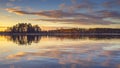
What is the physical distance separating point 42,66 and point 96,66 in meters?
2.89

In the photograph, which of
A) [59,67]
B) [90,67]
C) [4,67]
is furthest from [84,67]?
[4,67]

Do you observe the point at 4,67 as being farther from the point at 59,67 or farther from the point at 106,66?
the point at 106,66

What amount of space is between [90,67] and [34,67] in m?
2.92

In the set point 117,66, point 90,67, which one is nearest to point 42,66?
point 90,67

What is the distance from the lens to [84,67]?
1470 cm

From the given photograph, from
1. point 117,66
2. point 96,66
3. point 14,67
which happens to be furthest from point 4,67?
point 117,66

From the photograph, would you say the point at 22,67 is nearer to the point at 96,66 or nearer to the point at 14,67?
the point at 14,67

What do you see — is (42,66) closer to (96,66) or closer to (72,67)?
(72,67)

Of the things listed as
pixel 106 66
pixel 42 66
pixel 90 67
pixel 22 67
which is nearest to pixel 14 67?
pixel 22 67

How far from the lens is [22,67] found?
14.6 meters

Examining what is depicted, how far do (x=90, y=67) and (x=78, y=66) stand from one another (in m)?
0.67

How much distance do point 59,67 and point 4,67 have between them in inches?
112

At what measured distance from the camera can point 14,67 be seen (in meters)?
14.6

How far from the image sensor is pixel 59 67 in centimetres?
1463
